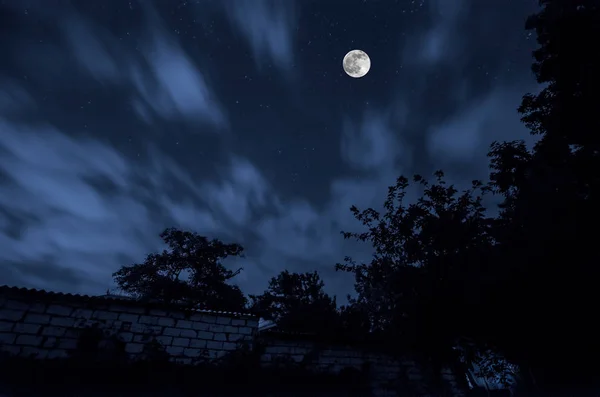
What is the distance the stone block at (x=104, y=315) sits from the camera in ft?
29.7

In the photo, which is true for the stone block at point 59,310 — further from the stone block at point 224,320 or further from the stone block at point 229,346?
the stone block at point 229,346

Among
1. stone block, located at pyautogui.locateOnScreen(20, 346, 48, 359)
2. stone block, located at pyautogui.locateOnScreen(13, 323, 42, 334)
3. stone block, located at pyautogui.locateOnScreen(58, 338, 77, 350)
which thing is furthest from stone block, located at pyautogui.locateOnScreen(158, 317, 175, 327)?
stone block, located at pyautogui.locateOnScreen(13, 323, 42, 334)

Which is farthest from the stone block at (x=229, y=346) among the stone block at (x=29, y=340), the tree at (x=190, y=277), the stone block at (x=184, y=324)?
the tree at (x=190, y=277)

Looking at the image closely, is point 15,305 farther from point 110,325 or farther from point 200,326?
point 200,326

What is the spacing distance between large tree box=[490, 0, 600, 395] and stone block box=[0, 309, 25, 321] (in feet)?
49.3

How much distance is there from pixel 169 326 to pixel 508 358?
12.4 m

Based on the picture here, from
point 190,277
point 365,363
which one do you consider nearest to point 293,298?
point 190,277

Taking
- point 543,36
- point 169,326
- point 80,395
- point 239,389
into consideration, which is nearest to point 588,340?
point 239,389

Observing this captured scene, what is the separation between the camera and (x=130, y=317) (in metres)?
9.38

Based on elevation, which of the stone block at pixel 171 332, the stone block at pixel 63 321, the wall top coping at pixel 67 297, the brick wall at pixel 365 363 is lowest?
the brick wall at pixel 365 363

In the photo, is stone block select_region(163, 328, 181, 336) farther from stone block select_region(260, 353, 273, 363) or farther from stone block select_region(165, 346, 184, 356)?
stone block select_region(260, 353, 273, 363)

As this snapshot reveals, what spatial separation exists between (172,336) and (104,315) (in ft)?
7.34

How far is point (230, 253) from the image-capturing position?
3497 centimetres

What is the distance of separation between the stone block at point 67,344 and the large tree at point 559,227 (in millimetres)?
13663
